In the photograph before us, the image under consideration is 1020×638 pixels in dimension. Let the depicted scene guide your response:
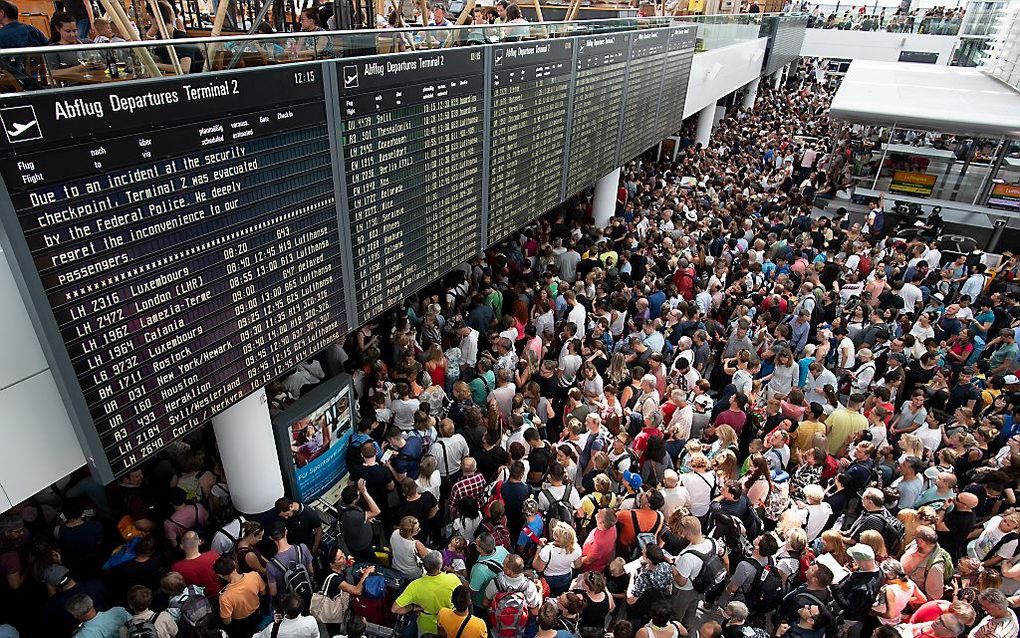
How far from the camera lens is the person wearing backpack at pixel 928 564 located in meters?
4.48

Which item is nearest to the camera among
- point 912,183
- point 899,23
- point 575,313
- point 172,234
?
point 172,234

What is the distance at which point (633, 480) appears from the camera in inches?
213

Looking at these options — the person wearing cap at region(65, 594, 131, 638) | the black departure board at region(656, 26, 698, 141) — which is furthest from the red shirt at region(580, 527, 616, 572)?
the black departure board at region(656, 26, 698, 141)

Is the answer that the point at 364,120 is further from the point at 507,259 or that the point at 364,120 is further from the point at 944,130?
the point at 944,130

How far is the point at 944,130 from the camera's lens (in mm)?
13203

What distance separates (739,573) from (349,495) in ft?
9.97

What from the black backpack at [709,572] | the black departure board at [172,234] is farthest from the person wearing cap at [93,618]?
the black backpack at [709,572]

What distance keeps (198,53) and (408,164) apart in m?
1.95

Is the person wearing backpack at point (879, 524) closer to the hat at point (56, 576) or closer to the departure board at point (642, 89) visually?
the hat at point (56, 576)

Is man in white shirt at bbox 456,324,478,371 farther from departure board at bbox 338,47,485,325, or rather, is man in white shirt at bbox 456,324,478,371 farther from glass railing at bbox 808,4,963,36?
glass railing at bbox 808,4,963,36

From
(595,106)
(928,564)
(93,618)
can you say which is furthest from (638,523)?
(595,106)

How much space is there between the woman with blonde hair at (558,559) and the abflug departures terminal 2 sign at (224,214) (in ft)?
7.70

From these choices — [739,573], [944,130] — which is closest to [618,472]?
[739,573]

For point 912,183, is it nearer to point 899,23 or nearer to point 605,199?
point 605,199
